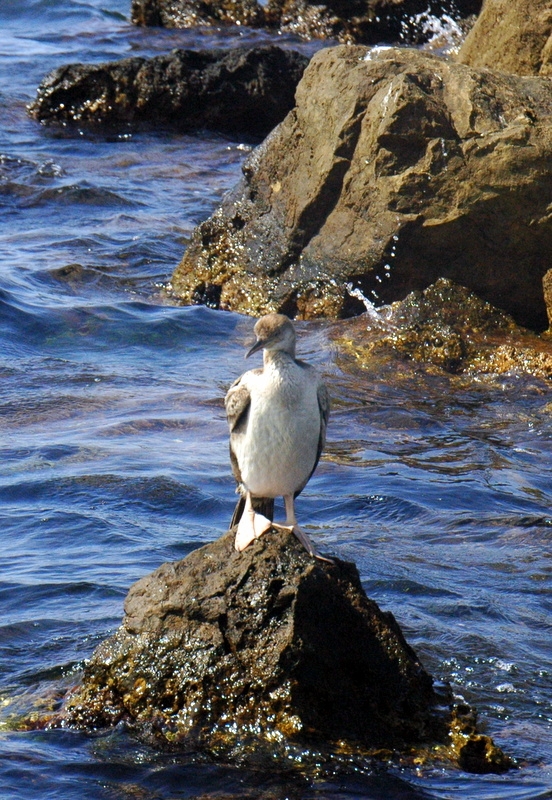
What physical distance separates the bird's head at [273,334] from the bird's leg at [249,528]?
2.41ft

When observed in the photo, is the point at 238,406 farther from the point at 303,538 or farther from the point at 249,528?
the point at 303,538

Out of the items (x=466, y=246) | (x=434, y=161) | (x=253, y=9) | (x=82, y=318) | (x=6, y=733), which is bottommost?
(x=6, y=733)

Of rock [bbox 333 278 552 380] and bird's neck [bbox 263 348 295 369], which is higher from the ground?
bird's neck [bbox 263 348 295 369]

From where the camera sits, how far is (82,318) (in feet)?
35.2

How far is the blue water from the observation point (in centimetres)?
462

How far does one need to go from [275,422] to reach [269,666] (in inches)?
42.8

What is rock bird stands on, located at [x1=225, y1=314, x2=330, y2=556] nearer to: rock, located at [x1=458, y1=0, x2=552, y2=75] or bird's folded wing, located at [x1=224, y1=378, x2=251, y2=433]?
bird's folded wing, located at [x1=224, y1=378, x2=251, y2=433]

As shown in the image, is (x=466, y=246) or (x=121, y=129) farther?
(x=121, y=129)

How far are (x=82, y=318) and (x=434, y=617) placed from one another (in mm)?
5868

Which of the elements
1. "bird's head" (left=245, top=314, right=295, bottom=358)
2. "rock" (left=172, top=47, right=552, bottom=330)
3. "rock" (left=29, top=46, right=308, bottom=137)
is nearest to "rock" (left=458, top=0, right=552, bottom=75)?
"rock" (left=172, top=47, right=552, bottom=330)

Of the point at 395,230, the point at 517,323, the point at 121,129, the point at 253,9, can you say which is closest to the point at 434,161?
the point at 395,230

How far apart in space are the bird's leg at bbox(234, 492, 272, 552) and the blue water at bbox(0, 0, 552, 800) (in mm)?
909

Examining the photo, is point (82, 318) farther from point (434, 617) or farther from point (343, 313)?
point (434, 617)

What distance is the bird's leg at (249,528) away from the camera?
4711 millimetres
